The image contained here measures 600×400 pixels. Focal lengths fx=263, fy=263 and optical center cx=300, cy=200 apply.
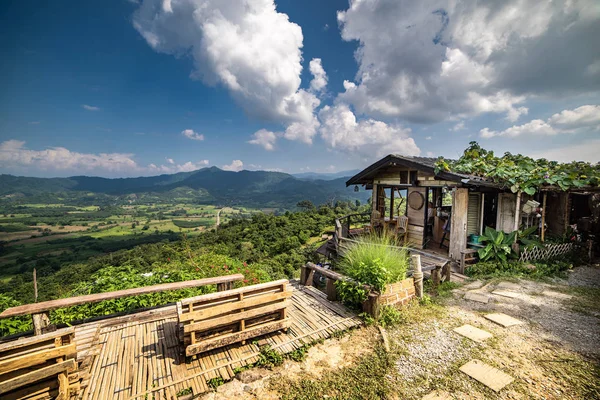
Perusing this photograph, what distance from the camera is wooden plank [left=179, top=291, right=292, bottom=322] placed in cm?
389

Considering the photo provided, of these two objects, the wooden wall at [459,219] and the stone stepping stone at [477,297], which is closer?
the stone stepping stone at [477,297]

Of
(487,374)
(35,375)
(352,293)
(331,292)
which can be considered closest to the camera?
(35,375)

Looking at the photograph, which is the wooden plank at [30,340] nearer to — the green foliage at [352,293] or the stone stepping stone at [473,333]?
the green foliage at [352,293]

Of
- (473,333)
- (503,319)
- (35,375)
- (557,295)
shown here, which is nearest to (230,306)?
(35,375)

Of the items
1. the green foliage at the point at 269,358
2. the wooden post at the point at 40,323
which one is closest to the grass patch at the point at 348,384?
the green foliage at the point at 269,358

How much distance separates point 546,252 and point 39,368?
1346 centimetres

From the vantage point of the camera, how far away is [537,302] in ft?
20.5

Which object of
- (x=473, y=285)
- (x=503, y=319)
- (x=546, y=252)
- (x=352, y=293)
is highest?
(x=352, y=293)

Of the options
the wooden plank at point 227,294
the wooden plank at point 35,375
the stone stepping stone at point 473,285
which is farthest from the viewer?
the stone stepping stone at point 473,285

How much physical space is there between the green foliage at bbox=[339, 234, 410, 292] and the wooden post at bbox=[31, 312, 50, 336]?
5.54 m

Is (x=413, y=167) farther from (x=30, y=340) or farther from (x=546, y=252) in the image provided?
(x=30, y=340)

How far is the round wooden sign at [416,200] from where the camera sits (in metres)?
11.4

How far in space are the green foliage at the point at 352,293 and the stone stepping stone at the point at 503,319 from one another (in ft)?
8.62

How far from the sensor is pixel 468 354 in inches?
166
